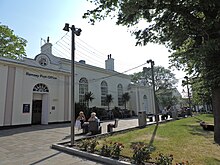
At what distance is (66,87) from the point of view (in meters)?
19.9

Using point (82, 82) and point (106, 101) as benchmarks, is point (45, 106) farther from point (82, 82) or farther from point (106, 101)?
point (106, 101)

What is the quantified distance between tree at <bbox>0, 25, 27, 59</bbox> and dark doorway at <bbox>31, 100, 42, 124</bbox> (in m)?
10.7

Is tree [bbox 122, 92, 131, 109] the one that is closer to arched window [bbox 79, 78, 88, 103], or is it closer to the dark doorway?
arched window [bbox 79, 78, 88, 103]

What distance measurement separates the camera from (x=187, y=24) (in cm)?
737

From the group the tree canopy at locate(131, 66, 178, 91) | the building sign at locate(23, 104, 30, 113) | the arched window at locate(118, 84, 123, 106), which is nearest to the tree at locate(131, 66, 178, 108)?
the tree canopy at locate(131, 66, 178, 91)

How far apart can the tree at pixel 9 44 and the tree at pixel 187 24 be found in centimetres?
2214

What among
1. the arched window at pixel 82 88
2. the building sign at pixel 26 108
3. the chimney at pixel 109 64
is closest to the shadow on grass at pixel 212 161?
the building sign at pixel 26 108

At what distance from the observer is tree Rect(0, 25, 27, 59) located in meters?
25.6

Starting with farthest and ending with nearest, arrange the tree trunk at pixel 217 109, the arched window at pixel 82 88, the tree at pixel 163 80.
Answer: the tree at pixel 163 80 < the arched window at pixel 82 88 < the tree trunk at pixel 217 109

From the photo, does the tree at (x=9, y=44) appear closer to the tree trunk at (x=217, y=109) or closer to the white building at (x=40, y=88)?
the white building at (x=40, y=88)

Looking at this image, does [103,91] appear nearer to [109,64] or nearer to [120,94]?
[120,94]

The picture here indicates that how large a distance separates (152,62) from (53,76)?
10.0 metres

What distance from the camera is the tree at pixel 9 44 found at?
25.6m

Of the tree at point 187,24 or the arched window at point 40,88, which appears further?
the arched window at point 40,88
